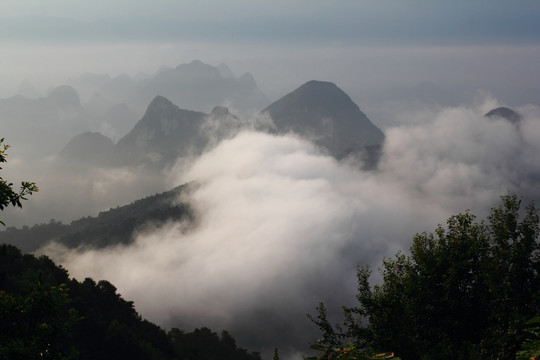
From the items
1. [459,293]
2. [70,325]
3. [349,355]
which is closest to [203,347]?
[459,293]

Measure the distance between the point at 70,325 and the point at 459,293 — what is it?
20.1m

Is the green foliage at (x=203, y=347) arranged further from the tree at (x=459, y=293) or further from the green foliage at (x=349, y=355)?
the green foliage at (x=349, y=355)

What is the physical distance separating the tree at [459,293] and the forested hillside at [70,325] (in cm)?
1314

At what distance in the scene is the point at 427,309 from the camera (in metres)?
21.0

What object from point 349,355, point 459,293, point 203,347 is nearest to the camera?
point 349,355

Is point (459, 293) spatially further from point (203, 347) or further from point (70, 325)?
point (203, 347)

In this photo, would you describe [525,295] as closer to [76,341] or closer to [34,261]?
[76,341]

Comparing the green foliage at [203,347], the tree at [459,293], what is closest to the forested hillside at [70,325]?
the green foliage at [203,347]

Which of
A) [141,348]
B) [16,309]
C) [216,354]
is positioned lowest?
[216,354]

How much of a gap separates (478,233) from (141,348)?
4637cm

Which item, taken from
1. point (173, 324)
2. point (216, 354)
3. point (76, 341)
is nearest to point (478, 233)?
point (76, 341)

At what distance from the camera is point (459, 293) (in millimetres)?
21000

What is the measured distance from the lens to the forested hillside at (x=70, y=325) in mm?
9742

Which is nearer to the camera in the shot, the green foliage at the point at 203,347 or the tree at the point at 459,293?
the tree at the point at 459,293
